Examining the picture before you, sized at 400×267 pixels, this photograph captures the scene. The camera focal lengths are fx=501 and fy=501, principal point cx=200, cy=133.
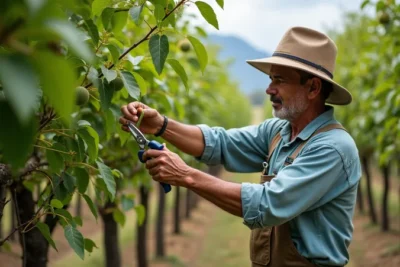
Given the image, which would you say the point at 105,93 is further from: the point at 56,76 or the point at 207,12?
the point at 56,76

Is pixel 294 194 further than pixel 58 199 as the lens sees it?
Yes

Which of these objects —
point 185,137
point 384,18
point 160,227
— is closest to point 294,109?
point 185,137

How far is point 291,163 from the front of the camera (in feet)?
9.27

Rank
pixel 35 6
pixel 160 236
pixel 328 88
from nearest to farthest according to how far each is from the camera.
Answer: pixel 35 6 → pixel 328 88 → pixel 160 236

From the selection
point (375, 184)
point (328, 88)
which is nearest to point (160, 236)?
point (328, 88)

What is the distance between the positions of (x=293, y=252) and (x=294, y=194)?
0.44 meters

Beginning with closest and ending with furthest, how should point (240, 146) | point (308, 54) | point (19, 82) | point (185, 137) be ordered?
1. point (19, 82)
2. point (308, 54)
3. point (185, 137)
4. point (240, 146)

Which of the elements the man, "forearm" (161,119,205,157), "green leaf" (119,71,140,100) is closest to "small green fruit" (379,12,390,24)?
the man

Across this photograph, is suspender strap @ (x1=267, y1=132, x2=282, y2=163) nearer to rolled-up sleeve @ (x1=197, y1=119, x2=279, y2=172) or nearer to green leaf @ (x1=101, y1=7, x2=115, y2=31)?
rolled-up sleeve @ (x1=197, y1=119, x2=279, y2=172)

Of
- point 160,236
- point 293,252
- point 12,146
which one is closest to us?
point 12,146

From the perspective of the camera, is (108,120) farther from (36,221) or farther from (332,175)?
(332,175)

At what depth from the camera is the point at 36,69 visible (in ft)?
2.72

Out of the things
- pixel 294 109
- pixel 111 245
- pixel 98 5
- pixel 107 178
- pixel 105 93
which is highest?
pixel 98 5

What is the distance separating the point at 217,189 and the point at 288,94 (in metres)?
0.82
